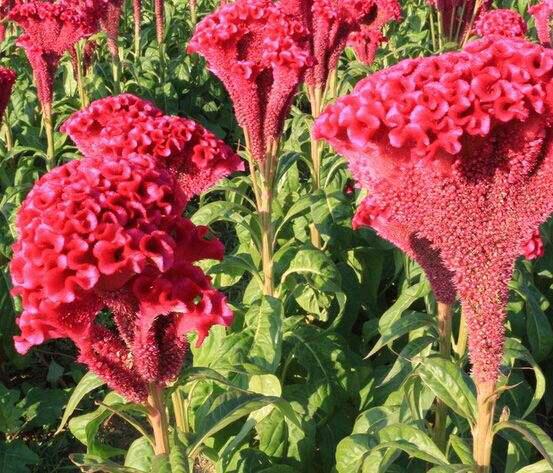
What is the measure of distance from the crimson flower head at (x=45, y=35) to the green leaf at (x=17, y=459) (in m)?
1.89

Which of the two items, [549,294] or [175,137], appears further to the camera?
[549,294]

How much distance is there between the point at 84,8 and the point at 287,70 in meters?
2.39

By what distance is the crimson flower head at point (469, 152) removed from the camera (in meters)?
1.38

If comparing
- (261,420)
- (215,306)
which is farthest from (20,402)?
(215,306)

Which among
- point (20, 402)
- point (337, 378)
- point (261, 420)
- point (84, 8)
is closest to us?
point (261, 420)

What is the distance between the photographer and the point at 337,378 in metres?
2.96

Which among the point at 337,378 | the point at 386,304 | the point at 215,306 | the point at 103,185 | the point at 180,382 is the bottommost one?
the point at 386,304

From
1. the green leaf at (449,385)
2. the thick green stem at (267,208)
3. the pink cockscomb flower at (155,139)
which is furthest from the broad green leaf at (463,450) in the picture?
the thick green stem at (267,208)

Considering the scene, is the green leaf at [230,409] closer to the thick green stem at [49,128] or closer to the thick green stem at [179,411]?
the thick green stem at [179,411]

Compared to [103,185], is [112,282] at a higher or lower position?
lower

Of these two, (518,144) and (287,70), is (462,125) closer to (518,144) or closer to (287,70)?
(518,144)

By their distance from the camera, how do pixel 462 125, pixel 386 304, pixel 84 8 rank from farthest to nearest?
pixel 84 8
pixel 386 304
pixel 462 125

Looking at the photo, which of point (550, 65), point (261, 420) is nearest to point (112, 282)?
point (550, 65)

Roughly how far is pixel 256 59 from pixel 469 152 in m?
1.47
